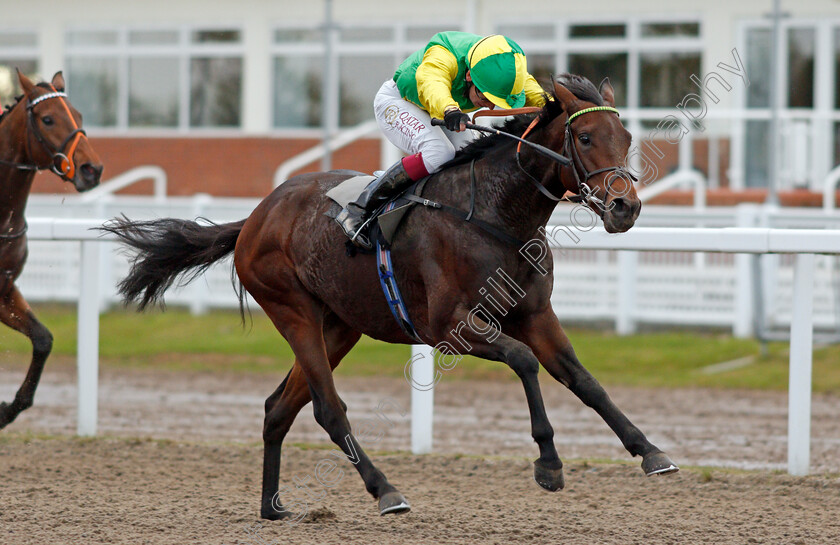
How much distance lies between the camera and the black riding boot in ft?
15.2

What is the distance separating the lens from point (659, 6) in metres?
14.9

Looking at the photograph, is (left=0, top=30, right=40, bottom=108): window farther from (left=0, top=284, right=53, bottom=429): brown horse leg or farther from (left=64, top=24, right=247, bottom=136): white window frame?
(left=0, top=284, right=53, bottom=429): brown horse leg

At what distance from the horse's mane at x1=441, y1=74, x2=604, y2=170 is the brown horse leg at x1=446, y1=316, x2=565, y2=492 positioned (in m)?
0.74

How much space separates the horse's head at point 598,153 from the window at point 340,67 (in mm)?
11666

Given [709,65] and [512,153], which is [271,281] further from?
[709,65]

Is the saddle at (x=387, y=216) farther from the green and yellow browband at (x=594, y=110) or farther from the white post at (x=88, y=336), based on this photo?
the white post at (x=88, y=336)

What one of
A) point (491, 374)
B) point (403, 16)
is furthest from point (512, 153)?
point (403, 16)

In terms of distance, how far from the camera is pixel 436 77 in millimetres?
4469

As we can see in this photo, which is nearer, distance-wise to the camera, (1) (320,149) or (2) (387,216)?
(2) (387,216)

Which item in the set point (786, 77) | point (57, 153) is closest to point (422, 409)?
point (57, 153)

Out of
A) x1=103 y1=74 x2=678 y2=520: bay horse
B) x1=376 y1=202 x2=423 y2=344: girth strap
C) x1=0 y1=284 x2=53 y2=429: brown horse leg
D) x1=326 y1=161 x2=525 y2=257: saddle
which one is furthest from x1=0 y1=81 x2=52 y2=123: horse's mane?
x1=376 y1=202 x2=423 y2=344: girth strap

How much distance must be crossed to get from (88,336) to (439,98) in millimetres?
3113

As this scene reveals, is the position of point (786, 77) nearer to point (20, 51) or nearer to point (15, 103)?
point (15, 103)

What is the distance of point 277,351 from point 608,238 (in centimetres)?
581
